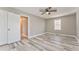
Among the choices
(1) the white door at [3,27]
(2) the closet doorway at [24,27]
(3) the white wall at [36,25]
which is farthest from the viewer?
(2) the closet doorway at [24,27]

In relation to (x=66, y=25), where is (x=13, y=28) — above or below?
below

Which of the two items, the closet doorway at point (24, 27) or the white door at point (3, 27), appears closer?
the white door at point (3, 27)

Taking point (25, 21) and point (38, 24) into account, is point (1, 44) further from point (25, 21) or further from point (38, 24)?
point (38, 24)

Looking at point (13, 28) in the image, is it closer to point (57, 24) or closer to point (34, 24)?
point (34, 24)

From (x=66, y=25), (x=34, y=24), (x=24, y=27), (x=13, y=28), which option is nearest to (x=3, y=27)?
(x=13, y=28)

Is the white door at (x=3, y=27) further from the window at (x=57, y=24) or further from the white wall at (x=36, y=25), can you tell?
the window at (x=57, y=24)

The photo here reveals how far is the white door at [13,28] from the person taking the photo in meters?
2.96

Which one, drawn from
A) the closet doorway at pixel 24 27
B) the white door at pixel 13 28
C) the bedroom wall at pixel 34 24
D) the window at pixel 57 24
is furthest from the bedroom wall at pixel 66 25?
the white door at pixel 13 28

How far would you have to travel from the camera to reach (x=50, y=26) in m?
3.02

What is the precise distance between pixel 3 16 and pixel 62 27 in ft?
8.19

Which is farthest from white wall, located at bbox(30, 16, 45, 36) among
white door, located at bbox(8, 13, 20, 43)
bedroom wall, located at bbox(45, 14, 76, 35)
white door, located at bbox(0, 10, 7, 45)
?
white door, located at bbox(0, 10, 7, 45)

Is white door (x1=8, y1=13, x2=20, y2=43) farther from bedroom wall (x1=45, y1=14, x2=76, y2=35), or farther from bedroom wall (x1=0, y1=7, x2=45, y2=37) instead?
bedroom wall (x1=45, y1=14, x2=76, y2=35)

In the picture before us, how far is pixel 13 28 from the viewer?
10.4 feet

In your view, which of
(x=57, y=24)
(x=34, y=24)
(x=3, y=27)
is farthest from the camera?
(x=34, y=24)
